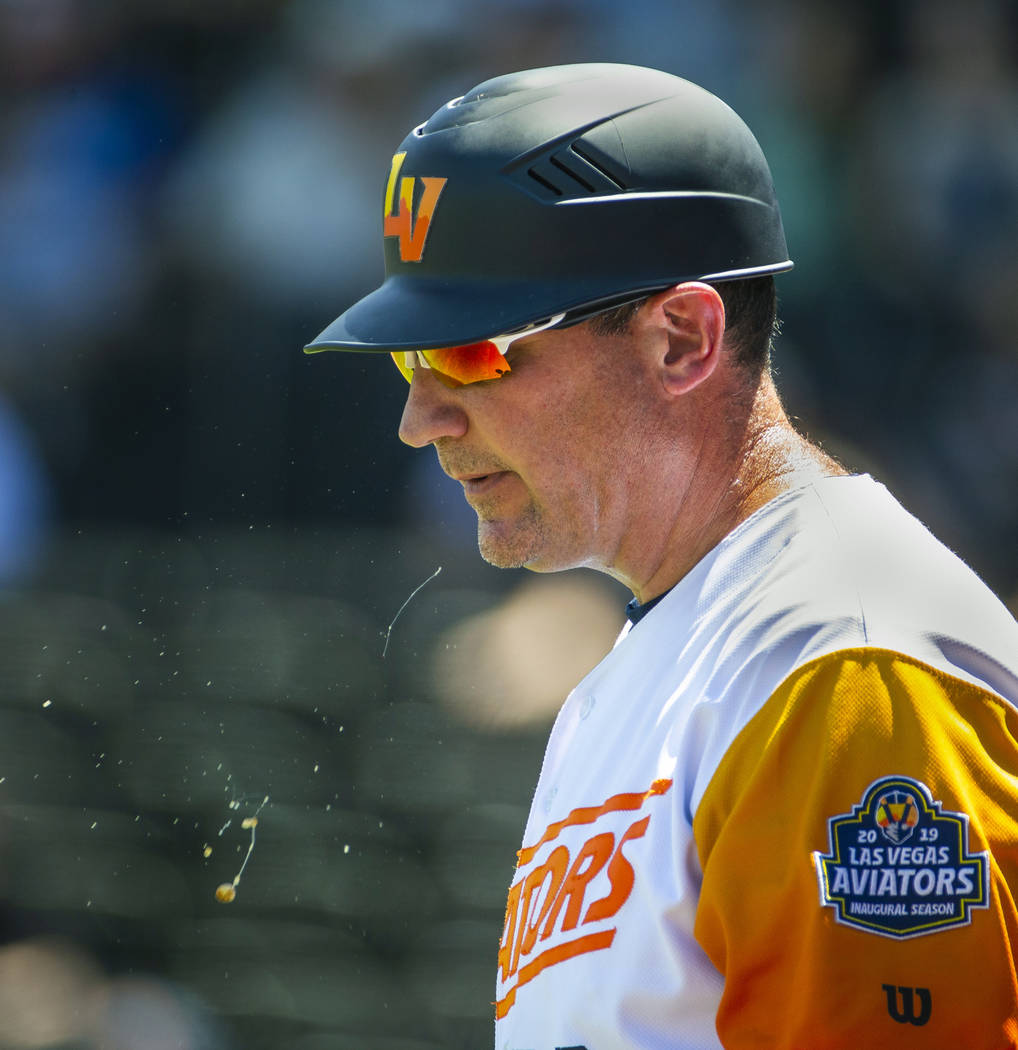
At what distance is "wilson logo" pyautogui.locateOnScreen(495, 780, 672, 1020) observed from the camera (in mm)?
1264

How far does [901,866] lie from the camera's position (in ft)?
3.43

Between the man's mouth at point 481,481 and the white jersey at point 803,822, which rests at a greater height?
the man's mouth at point 481,481

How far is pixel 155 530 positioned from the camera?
13.8 feet

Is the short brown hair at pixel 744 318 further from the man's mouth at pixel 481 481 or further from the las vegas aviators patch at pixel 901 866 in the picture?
the las vegas aviators patch at pixel 901 866

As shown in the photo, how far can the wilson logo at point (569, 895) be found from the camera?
1.26m

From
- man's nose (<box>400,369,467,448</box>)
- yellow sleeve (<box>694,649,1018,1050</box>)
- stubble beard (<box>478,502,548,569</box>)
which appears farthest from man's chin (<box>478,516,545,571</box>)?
yellow sleeve (<box>694,649,1018,1050</box>)

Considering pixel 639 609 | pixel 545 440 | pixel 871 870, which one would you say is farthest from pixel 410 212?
pixel 871 870

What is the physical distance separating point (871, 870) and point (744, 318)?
79cm

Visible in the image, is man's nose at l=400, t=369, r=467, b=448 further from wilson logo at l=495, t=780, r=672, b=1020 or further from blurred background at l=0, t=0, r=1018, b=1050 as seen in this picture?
blurred background at l=0, t=0, r=1018, b=1050

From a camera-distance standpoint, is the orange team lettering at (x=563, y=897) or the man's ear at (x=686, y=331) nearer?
the orange team lettering at (x=563, y=897)

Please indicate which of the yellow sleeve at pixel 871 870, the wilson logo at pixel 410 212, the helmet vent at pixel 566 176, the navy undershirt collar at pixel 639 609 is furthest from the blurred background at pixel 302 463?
the yellow sleeve at pixel 871 870

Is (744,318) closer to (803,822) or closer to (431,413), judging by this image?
(431,413)

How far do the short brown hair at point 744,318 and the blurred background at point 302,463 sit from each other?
2534 mm

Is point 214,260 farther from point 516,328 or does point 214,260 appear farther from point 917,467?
point 516,328
